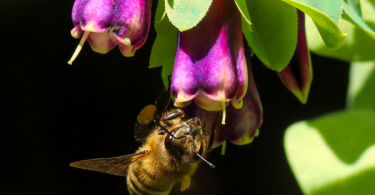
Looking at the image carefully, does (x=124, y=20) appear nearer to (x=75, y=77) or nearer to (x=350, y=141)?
(x=350, y=141)

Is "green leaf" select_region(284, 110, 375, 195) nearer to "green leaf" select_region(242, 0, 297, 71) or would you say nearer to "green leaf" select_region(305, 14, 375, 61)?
"green leaf" select_region(305, 14, 375, 61)

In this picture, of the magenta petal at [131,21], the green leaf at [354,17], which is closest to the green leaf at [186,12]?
the magenta petal at [131,21]

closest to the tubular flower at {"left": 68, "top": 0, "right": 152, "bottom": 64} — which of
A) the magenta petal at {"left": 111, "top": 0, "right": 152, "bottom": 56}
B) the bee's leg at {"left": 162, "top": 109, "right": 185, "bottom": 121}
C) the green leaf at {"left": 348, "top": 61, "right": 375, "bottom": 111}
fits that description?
the magenta petal at {"left": 111, "top": 0, "right": 152, "bottom": 56}

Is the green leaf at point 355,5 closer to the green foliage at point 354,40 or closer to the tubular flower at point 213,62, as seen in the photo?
the green foliage at point 354,40

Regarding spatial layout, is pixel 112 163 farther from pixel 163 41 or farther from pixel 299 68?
pixel 299 68

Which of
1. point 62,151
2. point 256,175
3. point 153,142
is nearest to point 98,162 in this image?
point 153,142

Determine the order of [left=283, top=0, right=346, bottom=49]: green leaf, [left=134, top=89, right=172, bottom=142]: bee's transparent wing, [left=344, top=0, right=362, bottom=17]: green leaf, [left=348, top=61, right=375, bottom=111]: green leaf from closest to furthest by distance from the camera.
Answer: [left=283, top=0, right=346, bottom=49]: green leaf → [left=344, top=0, right=362, bottom=17]: green leaf → [left=134, top=89, right=172, bottom=142]: bee's transparent wing → [left=348, top=61, right=375, bottom=111]: green leaf
